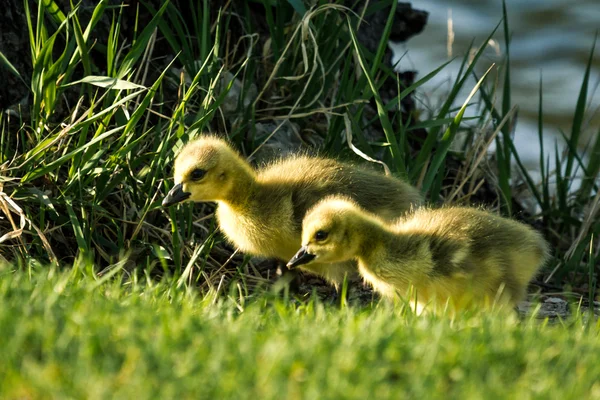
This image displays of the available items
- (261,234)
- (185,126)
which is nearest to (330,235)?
(261,234)

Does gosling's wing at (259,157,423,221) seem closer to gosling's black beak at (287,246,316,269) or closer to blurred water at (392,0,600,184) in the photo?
gosling's black beak at (287,246,316,269)

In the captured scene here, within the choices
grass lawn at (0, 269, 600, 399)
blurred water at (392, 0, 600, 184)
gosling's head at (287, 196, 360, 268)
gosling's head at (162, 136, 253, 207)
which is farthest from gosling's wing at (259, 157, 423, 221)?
blurred water at (392, 0, 600, 184)

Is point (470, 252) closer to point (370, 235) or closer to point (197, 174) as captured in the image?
point (370, 235)

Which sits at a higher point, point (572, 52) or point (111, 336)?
point (111, 336)

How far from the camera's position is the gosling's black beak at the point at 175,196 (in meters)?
4.67

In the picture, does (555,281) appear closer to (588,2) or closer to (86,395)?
(86,395)

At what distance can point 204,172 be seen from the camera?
15.4 ft

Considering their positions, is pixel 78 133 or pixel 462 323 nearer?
pixel 462 323

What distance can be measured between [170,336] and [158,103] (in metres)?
2.68

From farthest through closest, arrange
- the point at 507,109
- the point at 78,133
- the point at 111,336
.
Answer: the point at 507,109, the point at 78,133, the point at 111,336

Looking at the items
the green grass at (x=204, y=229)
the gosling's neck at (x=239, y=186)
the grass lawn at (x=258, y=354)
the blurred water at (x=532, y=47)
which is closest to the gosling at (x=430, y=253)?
the green grass at (x=204, y=229)

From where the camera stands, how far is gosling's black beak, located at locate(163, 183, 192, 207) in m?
4.67

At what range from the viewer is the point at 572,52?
11281mm

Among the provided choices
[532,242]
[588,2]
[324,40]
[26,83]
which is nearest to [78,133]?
[26,83]
